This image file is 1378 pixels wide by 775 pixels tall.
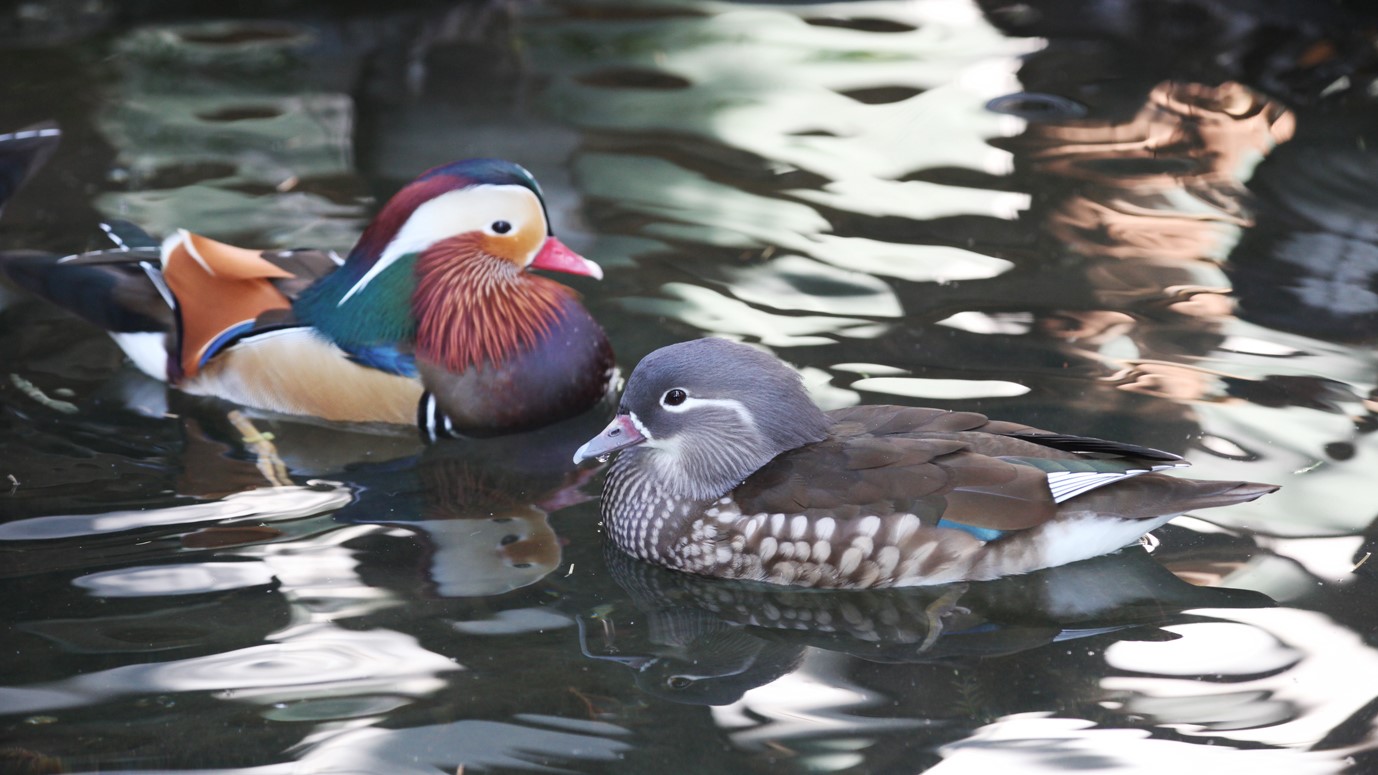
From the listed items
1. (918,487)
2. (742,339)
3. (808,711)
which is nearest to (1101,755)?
(808,711)

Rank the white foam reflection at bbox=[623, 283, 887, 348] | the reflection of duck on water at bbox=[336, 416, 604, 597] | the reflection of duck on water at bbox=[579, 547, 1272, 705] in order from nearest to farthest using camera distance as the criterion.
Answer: the reflection of duck on water at bbox=[579, 547, 1272, 705]
the reflection of duck on water at bbox=[336, 416, 604, 597]
the white foam reflection at bbox=[623, 283, 887, 348]

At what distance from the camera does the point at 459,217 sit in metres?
4.55

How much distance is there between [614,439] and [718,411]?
0.27m

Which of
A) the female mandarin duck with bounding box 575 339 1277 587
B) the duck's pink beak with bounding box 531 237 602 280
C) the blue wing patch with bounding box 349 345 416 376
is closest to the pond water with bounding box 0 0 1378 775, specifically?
the female mandarin duck with bounding box 575 339 1277 587

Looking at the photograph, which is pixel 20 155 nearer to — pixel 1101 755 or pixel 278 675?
pixel 278 675

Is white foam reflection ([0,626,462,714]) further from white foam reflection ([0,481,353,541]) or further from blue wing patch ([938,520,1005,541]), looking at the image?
blue wing patch ([938,520,1005,541])

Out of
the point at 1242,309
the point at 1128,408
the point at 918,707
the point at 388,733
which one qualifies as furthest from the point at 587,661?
the point at 1242,309

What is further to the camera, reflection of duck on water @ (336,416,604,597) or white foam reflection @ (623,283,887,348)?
white foam reflection @ (623,283,887,348)

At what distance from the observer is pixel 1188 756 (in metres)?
3.05

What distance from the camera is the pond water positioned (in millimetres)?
3221

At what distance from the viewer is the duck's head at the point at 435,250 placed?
14.7 ft

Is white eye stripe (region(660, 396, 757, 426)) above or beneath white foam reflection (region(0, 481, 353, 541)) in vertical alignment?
above

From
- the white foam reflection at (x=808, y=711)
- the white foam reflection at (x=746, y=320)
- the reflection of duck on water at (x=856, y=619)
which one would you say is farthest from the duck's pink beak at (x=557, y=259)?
the white foam reflection at (x=808, y=711)

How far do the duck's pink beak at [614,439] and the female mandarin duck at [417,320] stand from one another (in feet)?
2.71
